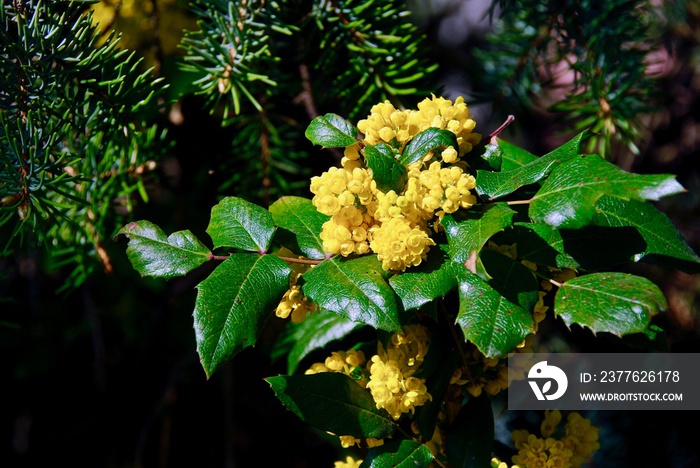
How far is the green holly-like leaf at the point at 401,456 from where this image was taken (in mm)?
574

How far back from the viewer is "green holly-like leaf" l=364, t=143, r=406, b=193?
1.75 feet

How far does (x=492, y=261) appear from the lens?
541 millimetres

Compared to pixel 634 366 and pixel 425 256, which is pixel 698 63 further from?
pixel 425 256

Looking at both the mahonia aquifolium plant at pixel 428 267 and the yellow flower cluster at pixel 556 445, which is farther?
the yellow flower cluster at pixel 556 445

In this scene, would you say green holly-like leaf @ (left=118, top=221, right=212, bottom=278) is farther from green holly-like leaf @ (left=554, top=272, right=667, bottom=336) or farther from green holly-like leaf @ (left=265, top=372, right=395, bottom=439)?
green holly-like leaf @ (left=554, top=272, right=667, bottom=336)

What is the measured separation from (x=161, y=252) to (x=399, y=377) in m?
0.24

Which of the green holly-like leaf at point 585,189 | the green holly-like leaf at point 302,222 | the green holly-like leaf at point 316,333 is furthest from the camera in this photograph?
the green holly-like leaf at point 316,333

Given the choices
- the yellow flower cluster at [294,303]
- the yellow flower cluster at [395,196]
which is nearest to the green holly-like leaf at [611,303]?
the yellow flower cluster at [395,196]

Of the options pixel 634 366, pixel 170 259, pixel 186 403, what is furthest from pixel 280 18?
pixel 186 403

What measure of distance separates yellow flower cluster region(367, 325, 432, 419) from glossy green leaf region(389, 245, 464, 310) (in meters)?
0.07

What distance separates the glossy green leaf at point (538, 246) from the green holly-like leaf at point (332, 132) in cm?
17

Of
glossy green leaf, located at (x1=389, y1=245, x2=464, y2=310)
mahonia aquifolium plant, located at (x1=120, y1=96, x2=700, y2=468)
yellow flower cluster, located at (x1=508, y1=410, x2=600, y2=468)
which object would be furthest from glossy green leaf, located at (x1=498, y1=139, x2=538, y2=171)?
yellow flower cluster, located at (x1=508, y1=410, x2=600, y2=468)

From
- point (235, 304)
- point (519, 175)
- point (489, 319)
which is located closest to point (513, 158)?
point (519, 175)

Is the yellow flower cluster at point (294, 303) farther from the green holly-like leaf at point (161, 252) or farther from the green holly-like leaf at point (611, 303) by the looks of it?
the green holly-like leaf at point (611, 303)
